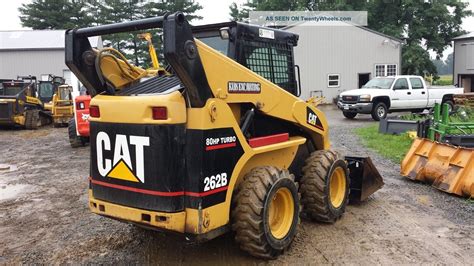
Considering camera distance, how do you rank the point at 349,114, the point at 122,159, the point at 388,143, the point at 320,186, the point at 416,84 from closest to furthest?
the point at 122,159 → the point at 320,186 → the point at 388,143 → the point at 416,84 → the point at 349,114

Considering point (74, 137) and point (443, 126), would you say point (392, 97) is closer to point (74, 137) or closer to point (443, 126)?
point (443, 126)

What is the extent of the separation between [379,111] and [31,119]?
49.6ft

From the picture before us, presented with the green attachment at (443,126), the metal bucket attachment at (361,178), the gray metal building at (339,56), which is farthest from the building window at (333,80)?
the metal bucket attachment at (361,178)

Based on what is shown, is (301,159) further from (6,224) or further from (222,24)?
(6,224)

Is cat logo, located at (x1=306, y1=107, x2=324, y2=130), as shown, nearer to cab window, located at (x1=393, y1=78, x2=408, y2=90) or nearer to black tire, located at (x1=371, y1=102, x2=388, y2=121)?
black tire, located at (x1=371, y1=102, x2=388, y2=121)

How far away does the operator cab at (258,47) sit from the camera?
4.96m

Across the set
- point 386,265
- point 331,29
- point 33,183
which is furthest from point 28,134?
point 331,29

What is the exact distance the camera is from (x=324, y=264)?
463cm

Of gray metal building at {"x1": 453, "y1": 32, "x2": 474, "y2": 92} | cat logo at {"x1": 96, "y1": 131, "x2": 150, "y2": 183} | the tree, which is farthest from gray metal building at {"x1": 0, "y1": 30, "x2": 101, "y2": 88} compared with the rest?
cat logo at {"x1": 96, "y1": 131, "x2": 150, "y2": 183}

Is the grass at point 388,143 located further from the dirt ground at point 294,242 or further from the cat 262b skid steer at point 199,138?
the cat 262b skid steer at point 199,138

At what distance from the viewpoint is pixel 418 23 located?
121ft

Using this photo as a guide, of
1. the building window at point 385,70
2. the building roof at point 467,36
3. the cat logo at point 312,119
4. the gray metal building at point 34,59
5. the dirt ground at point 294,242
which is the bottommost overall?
the dirt ground at point 294,242

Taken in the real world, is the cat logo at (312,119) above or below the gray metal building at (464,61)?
below

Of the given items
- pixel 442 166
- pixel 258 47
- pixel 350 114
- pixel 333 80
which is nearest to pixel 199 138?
pixel 258 47
